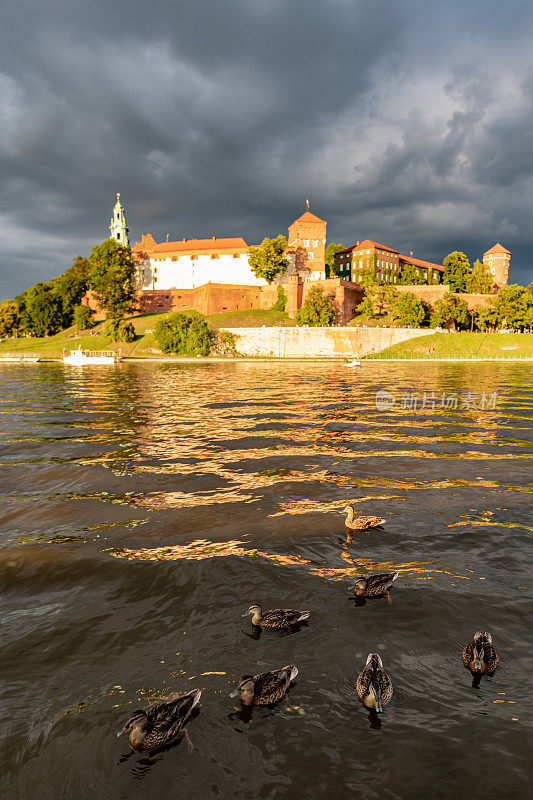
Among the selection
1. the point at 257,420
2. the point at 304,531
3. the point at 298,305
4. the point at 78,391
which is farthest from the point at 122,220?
the point at 304,531

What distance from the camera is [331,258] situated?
139 meters

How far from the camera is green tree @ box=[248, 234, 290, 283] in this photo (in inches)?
4252

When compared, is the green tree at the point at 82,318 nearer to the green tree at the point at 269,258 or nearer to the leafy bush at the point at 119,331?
the leafy bush at the point at 119,331

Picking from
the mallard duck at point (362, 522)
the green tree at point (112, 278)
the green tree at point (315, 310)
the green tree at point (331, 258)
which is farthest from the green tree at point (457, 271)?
the mallard duck at point (362, 522)

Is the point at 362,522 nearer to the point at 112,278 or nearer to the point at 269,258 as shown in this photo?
the point at 269,258

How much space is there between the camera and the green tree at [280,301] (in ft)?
355

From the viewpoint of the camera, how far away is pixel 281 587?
22.2ft

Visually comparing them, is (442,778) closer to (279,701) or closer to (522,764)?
(522,764)

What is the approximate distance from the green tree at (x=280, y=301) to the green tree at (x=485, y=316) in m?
47.3

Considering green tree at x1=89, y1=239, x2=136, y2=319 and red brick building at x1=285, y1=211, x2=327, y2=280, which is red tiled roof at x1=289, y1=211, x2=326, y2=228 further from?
green tree at x1=89, y1=239, x2=136, y2=319

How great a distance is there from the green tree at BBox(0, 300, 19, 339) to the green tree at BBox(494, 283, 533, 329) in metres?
125

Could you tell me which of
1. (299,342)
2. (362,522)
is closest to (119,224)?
(299,342)

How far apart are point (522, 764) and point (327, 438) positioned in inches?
562

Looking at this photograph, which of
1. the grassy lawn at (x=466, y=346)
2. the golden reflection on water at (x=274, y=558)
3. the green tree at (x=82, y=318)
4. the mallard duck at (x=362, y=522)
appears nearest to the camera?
the golden reflection on water at (x=274, y=558)
